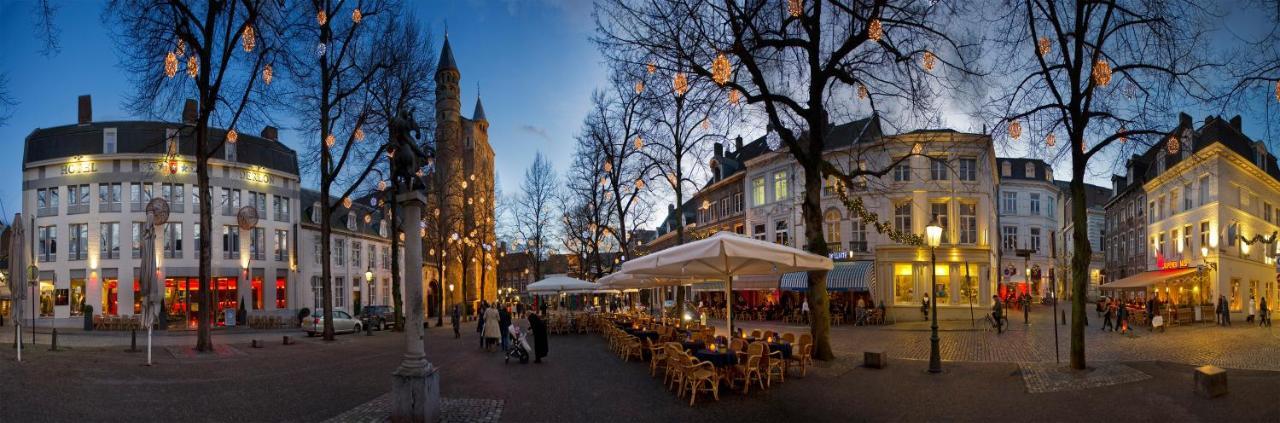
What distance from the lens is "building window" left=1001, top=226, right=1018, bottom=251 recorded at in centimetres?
6172

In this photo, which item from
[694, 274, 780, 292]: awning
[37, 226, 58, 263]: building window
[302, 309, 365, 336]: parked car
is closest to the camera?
[302, 309, 365, 336]: parked car

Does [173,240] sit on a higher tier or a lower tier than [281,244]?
higher

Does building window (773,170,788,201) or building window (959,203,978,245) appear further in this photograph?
building window (773,170,788,201)

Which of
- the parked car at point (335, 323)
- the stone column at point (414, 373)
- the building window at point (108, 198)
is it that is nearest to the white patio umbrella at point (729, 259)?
the stone column at point (414, 373)

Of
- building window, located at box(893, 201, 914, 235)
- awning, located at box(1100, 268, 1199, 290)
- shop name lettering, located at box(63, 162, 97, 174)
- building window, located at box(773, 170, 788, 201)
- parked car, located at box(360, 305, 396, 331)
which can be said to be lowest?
parked car, located at box(360, 305, 396, 331)

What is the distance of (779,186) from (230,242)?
33710 mm

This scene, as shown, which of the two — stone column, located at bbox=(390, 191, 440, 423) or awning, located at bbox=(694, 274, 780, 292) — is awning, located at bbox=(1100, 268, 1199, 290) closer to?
awning, located at bbox=(694, 274, 780, 292)

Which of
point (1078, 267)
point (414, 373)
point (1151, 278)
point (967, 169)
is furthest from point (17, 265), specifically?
point (1151, 278)

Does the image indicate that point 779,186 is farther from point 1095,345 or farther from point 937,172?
point 1095,345

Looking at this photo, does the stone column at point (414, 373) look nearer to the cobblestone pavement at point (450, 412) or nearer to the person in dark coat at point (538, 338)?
the cobblestone pavement at point (450, 412)

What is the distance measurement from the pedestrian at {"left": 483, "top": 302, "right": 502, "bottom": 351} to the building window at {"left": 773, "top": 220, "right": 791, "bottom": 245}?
23.1 m

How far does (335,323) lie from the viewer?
111ft

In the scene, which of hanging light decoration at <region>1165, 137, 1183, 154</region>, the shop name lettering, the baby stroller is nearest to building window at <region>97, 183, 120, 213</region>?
the shop name lettering

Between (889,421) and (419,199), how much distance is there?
7.07m
